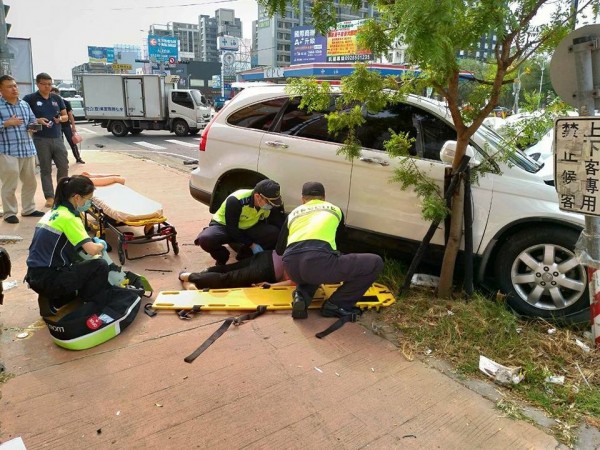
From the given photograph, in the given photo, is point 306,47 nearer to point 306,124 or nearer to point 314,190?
point 306,124

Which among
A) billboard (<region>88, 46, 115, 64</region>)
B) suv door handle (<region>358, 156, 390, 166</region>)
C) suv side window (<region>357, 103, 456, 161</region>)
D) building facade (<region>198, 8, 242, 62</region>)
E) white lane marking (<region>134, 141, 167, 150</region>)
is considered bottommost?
white lane marking (<region>134, 141, 167, 150</region>)

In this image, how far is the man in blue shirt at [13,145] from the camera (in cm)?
559

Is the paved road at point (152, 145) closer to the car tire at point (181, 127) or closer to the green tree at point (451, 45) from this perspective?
the car tire at point (181, 127)

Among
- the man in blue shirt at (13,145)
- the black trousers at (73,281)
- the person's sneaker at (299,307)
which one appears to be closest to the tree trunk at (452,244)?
the person's sneaker at (299,307)

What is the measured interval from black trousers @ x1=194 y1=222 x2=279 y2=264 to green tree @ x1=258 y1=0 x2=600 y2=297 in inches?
44.6

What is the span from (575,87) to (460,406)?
208 cm

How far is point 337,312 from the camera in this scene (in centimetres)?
362

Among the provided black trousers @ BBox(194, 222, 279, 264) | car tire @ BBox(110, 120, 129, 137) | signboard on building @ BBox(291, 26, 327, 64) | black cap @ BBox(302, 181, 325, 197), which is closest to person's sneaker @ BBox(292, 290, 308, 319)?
black cap @ BBox(302, 181, 325, 197)

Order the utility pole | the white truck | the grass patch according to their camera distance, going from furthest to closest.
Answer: the white truck < the utility pole < the grass patch

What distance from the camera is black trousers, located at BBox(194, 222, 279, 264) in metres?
4.50

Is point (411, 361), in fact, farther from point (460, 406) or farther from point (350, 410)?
point (350, 410)

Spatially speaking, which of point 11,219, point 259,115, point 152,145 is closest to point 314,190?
point 259,115

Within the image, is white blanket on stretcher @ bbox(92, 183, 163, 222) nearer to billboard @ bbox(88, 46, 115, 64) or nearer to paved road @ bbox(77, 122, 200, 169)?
paved road @ bbox(77, 122, 200, 169)

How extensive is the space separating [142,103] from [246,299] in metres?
18.1
